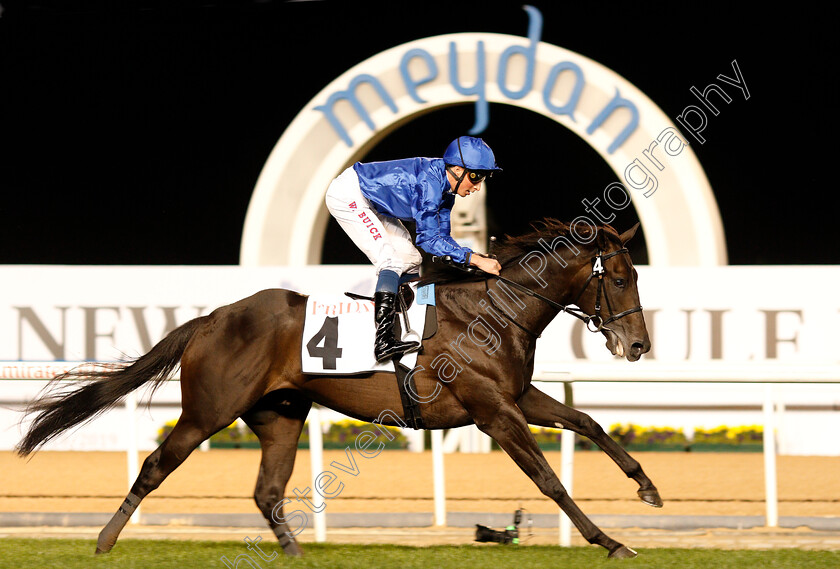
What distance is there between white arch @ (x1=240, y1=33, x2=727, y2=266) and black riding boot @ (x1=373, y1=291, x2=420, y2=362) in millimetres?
4357

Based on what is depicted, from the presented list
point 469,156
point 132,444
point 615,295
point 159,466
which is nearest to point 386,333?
point 469,156

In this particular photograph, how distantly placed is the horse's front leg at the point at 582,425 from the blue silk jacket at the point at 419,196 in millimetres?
619

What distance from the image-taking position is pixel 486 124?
26.0ft

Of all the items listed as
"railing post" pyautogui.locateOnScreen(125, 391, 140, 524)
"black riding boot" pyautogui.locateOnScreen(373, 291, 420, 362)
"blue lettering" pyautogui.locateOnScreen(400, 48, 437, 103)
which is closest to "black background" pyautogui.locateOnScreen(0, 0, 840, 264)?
"blue lettering" pyautogui.locateOnScreen(400, 48, 437, 103)

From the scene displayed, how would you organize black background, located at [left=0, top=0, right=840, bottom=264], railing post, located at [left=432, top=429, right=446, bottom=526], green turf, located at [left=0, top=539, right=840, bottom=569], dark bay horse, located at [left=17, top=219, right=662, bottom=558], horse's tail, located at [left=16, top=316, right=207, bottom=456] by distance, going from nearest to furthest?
green turf, located at [left=0, top=539, right=840, bottom=569] < dark bay horse, located at [left=17, top=219, right=662, bottom=558] < horse's tail, located at [left=16, top=316, right=207, bottom=456] < railing post, located at [left=432, top=429, right=446, bottom=526] < black background, located at [left=0, top=0, right=840, bottom=264]

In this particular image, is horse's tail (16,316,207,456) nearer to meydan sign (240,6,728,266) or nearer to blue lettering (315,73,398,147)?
meydan sign (240,6,728,266)

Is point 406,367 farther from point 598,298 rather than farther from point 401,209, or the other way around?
point 598,298

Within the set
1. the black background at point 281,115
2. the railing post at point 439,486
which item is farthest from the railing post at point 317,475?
the black background at point 281,115

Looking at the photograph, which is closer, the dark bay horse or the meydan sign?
the dark bay horse

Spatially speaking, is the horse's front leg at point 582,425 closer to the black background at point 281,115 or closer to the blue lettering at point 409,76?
the blue lettering at point 409,76

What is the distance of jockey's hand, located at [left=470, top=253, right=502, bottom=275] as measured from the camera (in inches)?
149

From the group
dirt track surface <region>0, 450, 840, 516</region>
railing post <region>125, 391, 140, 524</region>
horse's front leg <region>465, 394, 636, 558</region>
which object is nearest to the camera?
horse's front leg <region>465, 394, 636, 558</region>

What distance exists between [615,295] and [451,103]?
4.47m

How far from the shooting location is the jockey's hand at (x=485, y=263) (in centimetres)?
378
